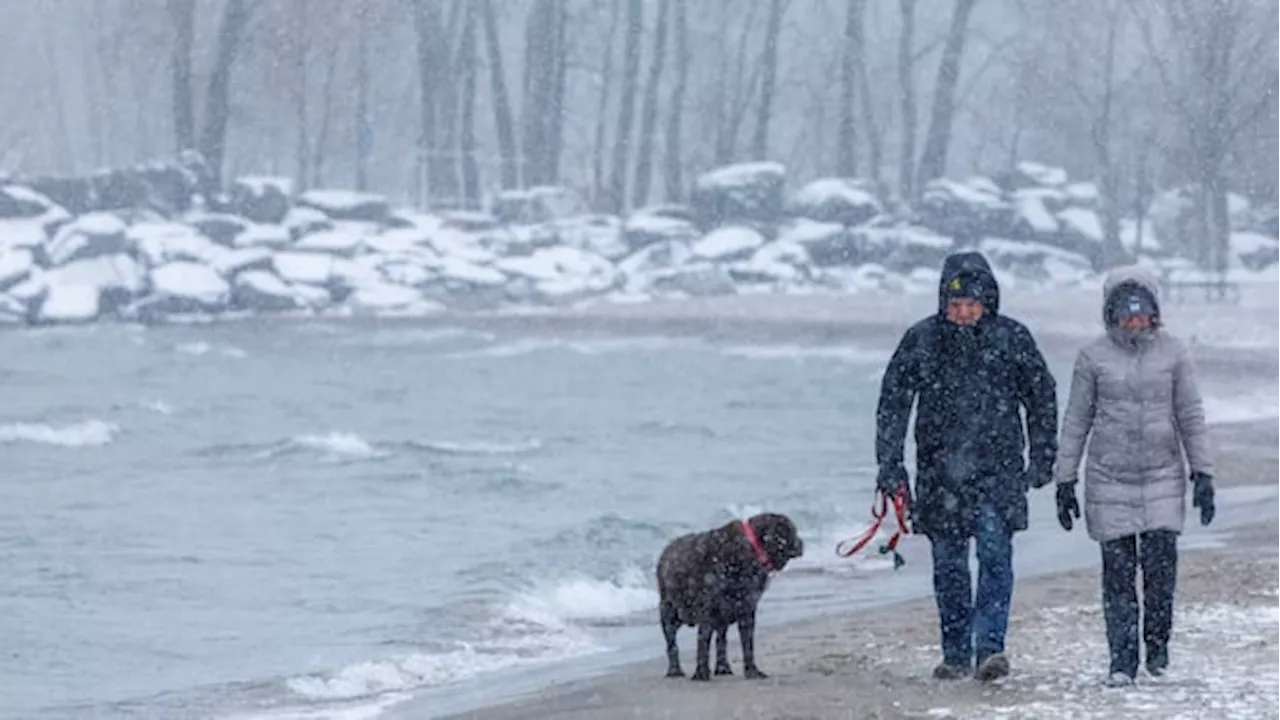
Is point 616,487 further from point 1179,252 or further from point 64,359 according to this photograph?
point 1179,252

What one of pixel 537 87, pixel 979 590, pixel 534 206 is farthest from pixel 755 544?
pixel 537 87

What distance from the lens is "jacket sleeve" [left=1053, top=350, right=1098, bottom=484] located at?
8.20 meters

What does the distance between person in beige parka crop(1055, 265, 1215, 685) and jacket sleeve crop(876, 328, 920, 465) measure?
1.88 feet

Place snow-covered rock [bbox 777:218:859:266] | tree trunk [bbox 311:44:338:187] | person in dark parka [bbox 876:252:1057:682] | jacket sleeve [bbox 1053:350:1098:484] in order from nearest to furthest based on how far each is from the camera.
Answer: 1. jacket sleeve [bbox 1053:350:1098:484]
2. person in dark parka [bbox 876:252:1057:682]
3. snow-covered rock [bbox 777:218:859:266]
4. tree trunk [bbox 311:44:338:187]

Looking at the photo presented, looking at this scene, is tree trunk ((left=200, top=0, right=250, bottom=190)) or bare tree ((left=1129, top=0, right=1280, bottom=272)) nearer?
bare tree ((left=1129, top=0, right=1280, bottom=272))

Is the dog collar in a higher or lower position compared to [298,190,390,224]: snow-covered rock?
lower

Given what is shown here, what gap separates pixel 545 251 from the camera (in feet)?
177

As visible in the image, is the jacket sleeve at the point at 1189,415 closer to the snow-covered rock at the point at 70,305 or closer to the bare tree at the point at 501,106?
the snow-covered rock at the point at 70,305

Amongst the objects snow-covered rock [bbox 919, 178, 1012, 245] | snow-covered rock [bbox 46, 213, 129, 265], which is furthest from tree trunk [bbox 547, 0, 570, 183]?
snow-covered rock [bbox 46, 213, 129, 265]

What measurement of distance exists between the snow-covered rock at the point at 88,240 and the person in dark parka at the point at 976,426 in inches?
1796

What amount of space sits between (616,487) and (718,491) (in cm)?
117

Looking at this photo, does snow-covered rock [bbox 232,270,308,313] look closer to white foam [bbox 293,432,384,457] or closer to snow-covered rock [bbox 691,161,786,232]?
snow-covered rock [bbox 691,161,786,232]

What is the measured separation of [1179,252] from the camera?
53312 millimetres

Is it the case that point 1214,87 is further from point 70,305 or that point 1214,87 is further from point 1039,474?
point 1039,474
